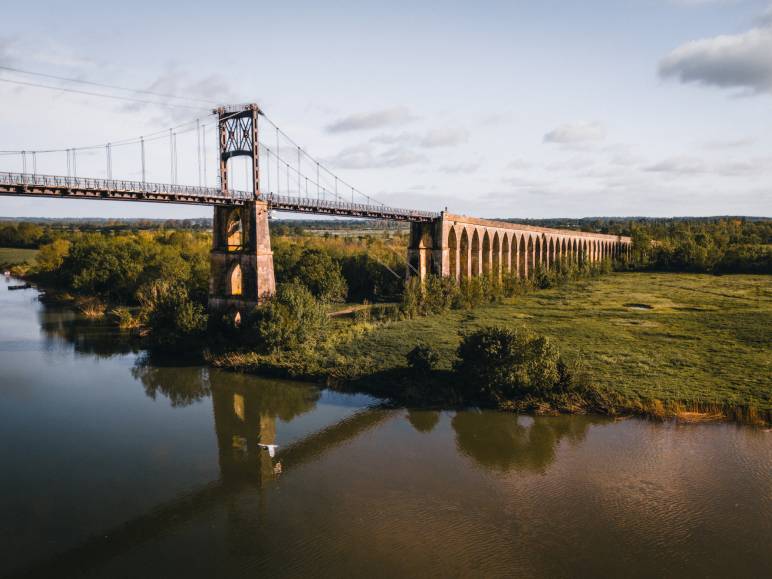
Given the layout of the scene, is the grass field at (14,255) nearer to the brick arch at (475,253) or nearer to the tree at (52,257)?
the tree at (52,257)

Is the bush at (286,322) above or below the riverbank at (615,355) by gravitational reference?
above

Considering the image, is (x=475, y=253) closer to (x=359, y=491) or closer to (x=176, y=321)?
(x=176, y=321)

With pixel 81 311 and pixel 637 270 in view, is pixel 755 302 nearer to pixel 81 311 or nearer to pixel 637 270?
pixel 637 270

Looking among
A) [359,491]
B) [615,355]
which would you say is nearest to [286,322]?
[359,491]

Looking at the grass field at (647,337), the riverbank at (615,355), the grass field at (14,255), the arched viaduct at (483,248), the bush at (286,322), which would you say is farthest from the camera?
the grass field at (14,255)

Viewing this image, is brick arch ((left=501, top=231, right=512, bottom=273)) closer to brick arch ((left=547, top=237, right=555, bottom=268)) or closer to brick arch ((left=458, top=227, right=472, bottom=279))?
brick arch ((left=458, top=227, right=472, bottom=279))

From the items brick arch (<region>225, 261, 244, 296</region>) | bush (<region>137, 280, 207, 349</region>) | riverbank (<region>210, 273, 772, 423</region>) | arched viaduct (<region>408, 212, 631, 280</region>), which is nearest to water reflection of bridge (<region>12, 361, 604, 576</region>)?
riverbank (<region>210, 273, 772, 423</region>)

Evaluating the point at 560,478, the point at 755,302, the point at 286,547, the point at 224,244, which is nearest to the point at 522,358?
the point at 560,478

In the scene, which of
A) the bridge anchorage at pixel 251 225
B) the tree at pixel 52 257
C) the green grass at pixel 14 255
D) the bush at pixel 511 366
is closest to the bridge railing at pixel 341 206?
the bridge anchorage at pixel 251 225
